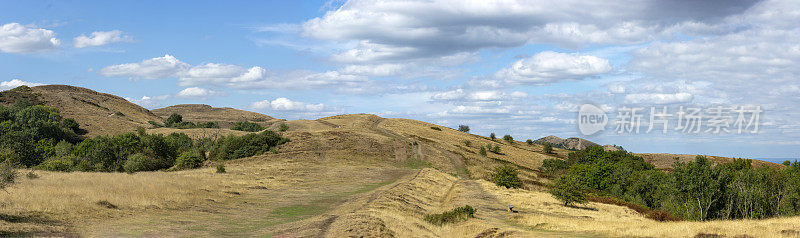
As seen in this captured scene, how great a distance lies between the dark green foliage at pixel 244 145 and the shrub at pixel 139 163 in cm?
1549

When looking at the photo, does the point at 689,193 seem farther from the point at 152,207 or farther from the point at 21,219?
the point at 21,219

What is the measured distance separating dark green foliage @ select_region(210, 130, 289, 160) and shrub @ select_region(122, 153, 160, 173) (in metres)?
15.5

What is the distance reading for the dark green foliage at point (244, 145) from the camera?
91.8 meters

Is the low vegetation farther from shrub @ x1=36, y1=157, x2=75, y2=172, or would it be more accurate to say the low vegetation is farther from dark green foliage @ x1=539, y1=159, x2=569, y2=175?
shrub @ x1=36, y1=157, x2=75, y2=172

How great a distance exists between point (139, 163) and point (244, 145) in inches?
1006

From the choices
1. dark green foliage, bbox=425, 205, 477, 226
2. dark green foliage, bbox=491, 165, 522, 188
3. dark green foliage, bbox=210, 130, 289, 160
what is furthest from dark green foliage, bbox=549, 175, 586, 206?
dark green foliage, bbox=210, 130, 289, 160

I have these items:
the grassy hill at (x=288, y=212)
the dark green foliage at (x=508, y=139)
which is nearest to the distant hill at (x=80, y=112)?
the grassy hill at (x=288, y=212)

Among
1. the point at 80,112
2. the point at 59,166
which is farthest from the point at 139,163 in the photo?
the point at 80,112

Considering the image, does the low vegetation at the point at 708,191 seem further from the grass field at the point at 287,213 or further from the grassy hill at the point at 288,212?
the grass field at the point at 287,213

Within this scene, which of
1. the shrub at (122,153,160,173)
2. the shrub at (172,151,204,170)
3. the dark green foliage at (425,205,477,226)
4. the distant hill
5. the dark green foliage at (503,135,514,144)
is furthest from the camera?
the dark green foliage at (503,135,514,144)

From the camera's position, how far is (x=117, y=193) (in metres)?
33.4

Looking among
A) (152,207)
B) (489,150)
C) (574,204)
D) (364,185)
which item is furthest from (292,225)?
(489,150)

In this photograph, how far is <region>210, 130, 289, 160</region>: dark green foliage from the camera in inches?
3614

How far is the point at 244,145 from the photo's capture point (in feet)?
318
